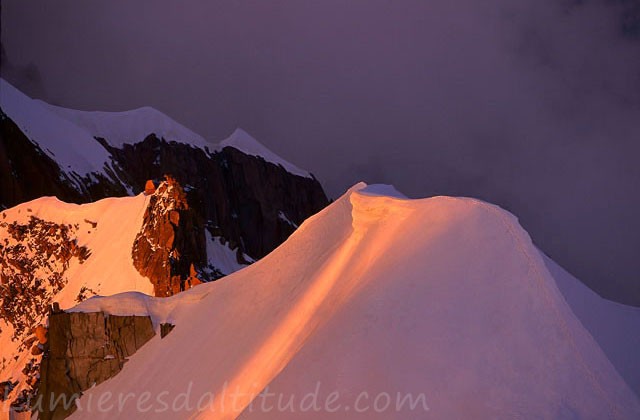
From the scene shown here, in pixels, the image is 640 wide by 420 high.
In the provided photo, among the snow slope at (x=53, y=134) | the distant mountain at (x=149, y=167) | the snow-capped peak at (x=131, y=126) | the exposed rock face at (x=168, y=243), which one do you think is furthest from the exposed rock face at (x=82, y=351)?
the snow-capped peak at (x=131, y=126)

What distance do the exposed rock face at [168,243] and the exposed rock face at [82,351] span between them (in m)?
10.5

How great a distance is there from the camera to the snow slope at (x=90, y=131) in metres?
64.7

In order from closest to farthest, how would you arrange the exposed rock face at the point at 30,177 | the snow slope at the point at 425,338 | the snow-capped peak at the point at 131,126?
the snow slope at the point at 425,338 → the exposed rock face at the point at 30,177 → the snow-capped peak at the point at 131,126

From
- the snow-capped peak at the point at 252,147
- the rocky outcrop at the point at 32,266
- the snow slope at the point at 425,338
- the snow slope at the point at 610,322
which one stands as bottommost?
the snow slope at the point at 425,338

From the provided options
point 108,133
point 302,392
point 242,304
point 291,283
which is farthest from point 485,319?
point 108,133

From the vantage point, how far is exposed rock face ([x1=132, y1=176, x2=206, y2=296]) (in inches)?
1348

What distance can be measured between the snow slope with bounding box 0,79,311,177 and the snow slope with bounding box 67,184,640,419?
53.8 meters

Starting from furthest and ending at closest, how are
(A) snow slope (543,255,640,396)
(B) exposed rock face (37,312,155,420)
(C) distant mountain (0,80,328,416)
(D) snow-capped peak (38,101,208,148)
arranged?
(D) snow-capped peak (38,101,208,148) → (C) distant mountain (0,80,328,416) → (B) exposed rock face (37,312,155,420) → (A) snow slope (543,255,640,396)

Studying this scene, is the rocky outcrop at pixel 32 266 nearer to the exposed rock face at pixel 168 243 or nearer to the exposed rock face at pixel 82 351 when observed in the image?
the exposed rock face at pixel 168 243

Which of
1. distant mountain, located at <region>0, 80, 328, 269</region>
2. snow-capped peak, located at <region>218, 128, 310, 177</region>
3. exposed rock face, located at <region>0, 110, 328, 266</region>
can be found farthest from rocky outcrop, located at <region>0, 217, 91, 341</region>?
snow-capped peak, located at <region>218, 128, 310, 177</region>

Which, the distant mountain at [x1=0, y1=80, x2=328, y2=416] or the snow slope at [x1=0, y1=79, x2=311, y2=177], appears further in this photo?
the snow slope at [x1=0, y1=79, x2=311, y2=177]

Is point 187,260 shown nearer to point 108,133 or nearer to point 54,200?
point 54,200

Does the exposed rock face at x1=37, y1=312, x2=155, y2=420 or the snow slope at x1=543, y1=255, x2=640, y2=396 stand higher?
the snow slope at x1=543, y1=255, x2=640, y2=396

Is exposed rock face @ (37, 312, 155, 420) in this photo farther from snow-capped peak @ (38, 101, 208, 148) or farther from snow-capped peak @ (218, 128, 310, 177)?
snow-capped peak @ (218, 128, 310, 177)
